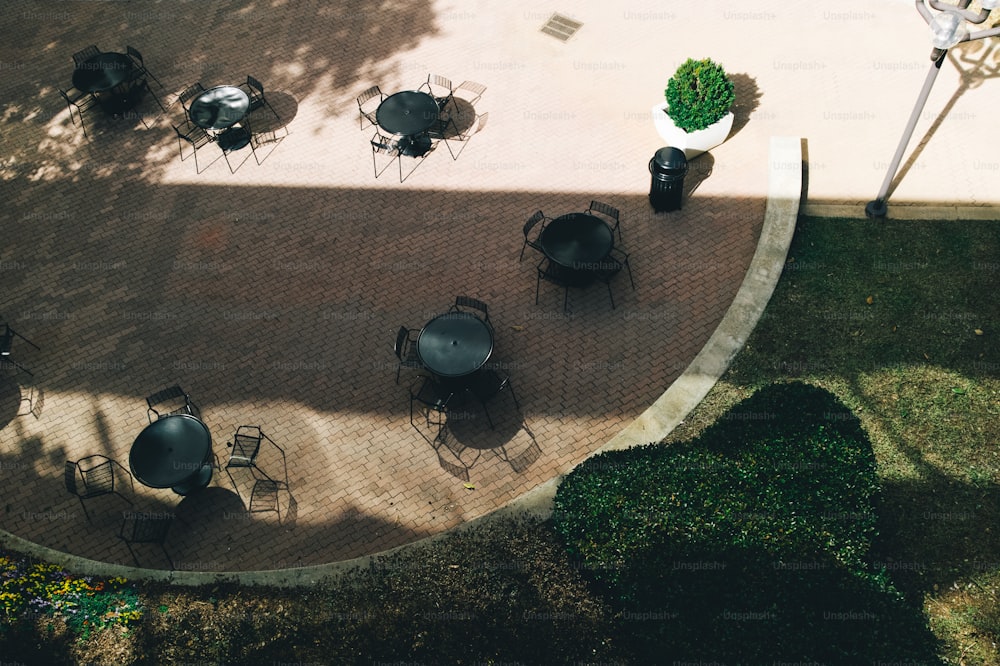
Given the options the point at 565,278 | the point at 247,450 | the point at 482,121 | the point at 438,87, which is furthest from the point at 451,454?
the point at 438,87

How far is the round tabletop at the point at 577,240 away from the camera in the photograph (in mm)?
12203

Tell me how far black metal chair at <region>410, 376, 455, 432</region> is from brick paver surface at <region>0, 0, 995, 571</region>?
207 millimetres

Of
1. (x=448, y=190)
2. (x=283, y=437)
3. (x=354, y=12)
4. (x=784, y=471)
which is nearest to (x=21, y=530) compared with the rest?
(x=283, y=437)

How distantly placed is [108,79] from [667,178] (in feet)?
39.0

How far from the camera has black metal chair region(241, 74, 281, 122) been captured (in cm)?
1534

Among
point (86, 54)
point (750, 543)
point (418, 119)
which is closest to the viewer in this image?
point (750, 543)

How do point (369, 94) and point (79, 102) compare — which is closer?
point (369, 94)

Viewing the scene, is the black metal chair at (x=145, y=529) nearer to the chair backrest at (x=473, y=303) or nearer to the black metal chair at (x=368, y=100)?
the chair backrest at (x=473, y=303)

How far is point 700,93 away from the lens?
13438mm

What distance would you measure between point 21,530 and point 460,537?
666cm

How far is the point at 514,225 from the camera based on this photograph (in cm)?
1383

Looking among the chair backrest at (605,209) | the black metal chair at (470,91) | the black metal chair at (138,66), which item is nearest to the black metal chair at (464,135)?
the black metal chair at (470,91)

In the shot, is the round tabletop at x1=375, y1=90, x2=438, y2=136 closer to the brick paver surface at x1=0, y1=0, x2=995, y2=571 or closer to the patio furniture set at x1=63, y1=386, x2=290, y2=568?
the brick paver surface at x1=0, y1=0, x2=995, y2=571

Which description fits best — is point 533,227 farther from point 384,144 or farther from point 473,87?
point 473,87
